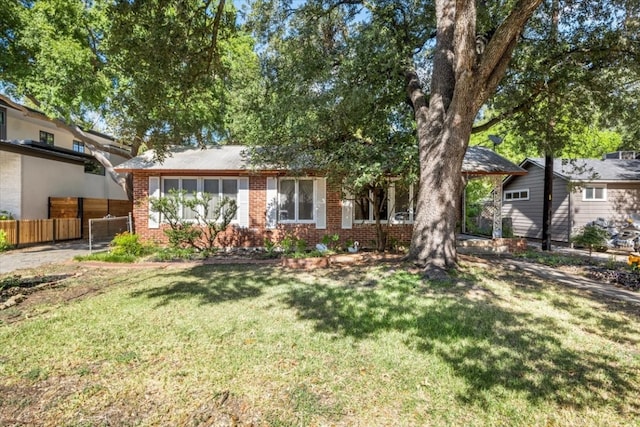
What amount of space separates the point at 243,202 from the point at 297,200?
1914 millimetres

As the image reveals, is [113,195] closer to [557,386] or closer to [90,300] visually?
[90,300]

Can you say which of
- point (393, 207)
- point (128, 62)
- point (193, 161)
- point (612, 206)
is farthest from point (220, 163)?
point (612, 206)

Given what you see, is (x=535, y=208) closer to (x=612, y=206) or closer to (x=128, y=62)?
(x=612, y=206)

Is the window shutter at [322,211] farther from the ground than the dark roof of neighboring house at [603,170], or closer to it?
closer to it

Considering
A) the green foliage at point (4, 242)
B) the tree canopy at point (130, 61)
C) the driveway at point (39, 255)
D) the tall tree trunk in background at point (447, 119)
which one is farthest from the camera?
the green foliage at point (4, 242)

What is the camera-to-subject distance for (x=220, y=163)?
37.9 ft

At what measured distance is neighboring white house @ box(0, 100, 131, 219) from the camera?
12688mm

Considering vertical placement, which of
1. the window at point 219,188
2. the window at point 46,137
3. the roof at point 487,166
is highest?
the window at point 46,137

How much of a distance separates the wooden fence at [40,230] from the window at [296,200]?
373 inches

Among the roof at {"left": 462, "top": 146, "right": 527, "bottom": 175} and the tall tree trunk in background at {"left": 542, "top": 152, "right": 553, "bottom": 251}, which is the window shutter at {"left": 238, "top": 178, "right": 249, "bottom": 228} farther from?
the tall tree trunk in background at {"left": 542, "top": 152, "right": 553, "bottom": 251}

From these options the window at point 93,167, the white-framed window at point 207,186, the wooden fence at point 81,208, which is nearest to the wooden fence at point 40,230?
the wooden fence at point 81,208

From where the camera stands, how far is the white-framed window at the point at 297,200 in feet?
38.2

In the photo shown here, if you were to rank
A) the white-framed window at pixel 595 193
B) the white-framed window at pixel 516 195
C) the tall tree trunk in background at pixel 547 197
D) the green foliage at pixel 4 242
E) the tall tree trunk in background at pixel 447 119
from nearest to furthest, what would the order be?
1. the tall tree trunk in background at pixel 447 119
2. the green foliage at pixel 4 242
3. the tall tree trunk in background at pixel 547 197
4. the white-framed window at pixel 595 193
5. the white-framed window at pixel 516 195

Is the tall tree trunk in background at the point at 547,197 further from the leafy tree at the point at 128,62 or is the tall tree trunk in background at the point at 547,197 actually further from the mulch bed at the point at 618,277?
the leafy tree at the point at 128,62
